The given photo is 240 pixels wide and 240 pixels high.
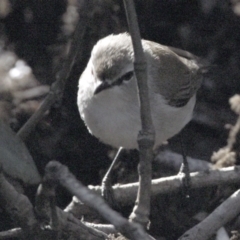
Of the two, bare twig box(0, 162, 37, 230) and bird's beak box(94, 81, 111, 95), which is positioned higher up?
bird's beak box(94, 81, 111, 95)

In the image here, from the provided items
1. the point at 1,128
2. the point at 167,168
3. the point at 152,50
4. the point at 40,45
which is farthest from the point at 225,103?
the point at 1,128

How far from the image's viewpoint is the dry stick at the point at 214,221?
4105 mm

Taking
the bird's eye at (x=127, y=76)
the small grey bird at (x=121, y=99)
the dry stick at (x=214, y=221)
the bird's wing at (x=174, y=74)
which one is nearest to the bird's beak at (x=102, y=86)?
the small grey bird at (x=121, y=99)

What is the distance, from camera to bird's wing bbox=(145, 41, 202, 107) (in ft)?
15.6

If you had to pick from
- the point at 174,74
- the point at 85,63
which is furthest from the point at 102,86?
the point at 85,63

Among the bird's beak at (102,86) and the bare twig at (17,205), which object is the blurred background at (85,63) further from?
the bare twig at (17,205)

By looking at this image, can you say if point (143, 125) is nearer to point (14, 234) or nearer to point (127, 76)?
point (14, 234)

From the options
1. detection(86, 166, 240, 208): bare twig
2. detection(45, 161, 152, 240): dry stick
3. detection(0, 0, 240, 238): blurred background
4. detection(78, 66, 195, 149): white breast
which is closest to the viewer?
detection(45, 161, 152, 240): dry stick

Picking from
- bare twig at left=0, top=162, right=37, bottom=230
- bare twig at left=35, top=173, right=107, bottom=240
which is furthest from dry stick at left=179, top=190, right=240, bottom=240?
bare twig at left=0, top=162, right=37, bottom=230

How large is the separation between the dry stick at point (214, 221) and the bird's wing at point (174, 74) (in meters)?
0.82

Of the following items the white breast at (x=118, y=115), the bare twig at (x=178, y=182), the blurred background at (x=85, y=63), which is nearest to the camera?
the white breast at (x=118, y=115)

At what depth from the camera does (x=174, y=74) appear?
506 centimetres

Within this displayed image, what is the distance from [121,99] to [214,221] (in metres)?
1.00

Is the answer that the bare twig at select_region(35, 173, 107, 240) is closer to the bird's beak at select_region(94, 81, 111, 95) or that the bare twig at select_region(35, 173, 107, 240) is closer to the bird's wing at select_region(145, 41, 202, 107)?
the bird's beak at select_region(94, 81, 111, 95)
